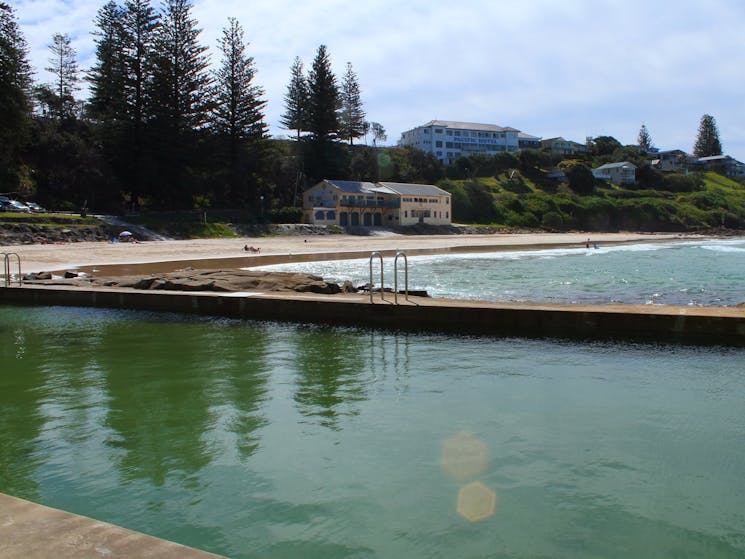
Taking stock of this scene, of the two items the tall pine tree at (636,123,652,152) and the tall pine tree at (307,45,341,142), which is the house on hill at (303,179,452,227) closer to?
the tall pine tree at (307,45,341,142)

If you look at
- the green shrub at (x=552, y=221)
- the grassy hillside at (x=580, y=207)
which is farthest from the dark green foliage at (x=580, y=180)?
the green shrub at (x=552, y=221)

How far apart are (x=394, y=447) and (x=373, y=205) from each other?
6364cm

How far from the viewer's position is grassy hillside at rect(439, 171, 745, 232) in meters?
81.7

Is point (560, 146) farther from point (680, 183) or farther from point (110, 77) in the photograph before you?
point (110, 77)

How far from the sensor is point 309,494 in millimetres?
4812

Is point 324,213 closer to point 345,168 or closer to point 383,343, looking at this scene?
point 345,168

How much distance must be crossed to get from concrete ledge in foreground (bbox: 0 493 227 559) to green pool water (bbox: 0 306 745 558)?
3.58ft

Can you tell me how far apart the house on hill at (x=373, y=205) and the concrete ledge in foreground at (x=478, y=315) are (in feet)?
161

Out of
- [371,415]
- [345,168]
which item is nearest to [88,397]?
[371,415]

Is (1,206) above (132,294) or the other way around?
above

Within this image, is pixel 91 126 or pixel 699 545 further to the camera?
pixel 91 126

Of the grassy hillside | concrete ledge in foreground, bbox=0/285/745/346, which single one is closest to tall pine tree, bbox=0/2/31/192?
concrete ledge in foreground, bbox=0/285/745/346

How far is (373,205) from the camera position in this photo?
68688mm

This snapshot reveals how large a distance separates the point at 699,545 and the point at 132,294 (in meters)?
12.8
